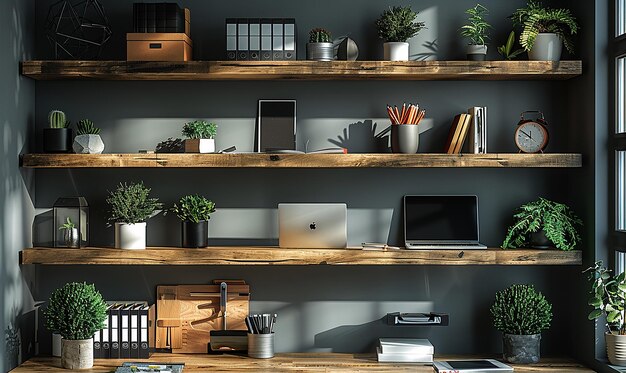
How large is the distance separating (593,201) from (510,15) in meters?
1.05

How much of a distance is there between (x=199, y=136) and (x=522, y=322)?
180 centimetres

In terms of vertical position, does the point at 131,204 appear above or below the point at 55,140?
below

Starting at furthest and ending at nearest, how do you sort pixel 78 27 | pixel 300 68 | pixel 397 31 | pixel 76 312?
pixel 78 27 → pixel 397 31 → pixel 300 68 → pixel 76 312

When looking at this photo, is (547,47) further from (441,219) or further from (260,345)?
(260,345)

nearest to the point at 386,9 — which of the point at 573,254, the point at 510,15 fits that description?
the point at 510,15

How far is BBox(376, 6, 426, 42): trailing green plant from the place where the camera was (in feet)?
12.7

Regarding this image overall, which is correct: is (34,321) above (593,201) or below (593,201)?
below

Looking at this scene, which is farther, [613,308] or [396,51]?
[396,51]

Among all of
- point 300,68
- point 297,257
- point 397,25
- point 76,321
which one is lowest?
point 76,321

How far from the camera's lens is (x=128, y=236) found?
3887 millimetres

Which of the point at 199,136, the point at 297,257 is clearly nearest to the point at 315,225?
the point at 297,257

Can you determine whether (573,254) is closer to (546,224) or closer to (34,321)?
(546,224)

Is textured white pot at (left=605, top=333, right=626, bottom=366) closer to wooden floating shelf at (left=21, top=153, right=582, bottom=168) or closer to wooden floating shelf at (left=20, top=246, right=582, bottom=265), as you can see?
wooden floating shelf at (left=20, top=246, right=582, bottom=265)

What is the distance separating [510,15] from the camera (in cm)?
407
